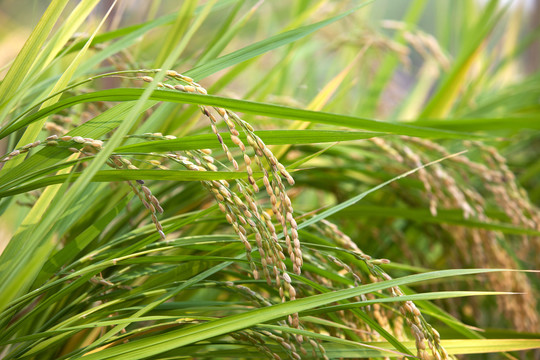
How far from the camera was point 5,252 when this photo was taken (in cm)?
56

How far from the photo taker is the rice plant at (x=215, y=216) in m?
0.51

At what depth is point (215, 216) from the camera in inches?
28.4

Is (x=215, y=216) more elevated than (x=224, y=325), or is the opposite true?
(x=215, y=216)

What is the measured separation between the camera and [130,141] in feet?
2.18

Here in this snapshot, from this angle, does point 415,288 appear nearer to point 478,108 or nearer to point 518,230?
point 518,230

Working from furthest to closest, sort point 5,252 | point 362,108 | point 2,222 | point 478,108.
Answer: point 362,108 < point 478,108 < point 2,222 < point 5,252

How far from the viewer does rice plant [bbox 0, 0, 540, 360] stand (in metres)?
0.51

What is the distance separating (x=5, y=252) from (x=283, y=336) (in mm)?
348

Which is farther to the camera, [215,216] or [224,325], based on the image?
[215,216]

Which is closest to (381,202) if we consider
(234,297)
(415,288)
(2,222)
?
(415,288)

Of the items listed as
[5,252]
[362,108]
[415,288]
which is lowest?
[415,288]

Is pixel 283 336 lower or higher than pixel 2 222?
lower

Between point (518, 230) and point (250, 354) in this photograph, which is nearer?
point (250, 354)

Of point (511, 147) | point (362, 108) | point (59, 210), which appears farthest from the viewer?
point (362, 108)
